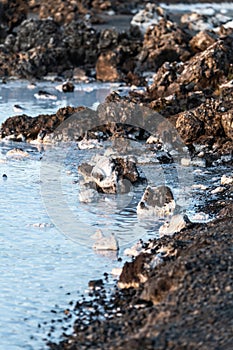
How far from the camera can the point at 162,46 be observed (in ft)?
67.5

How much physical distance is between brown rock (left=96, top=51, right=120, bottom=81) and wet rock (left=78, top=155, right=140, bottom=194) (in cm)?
975

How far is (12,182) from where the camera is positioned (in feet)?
33.6

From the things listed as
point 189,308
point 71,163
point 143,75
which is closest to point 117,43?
point 143,75

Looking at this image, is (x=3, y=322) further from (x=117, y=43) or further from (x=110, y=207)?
(x=117, y=43)

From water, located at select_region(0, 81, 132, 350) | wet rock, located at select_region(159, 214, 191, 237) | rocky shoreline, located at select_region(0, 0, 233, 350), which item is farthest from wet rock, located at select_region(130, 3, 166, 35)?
wet rock, located at select_region(159, 214, 191, 237)

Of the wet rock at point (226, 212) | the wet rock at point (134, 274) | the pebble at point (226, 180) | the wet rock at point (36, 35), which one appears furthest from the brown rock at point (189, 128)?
the wet rock at point (36, 35)

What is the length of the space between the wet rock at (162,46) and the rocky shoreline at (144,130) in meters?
0.03

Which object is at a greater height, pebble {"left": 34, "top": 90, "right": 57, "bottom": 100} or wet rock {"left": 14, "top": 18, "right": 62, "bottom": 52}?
wet rock {"left": 14, "top": 18, "right": 62, "bottom": 52}

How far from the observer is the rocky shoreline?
541 cm

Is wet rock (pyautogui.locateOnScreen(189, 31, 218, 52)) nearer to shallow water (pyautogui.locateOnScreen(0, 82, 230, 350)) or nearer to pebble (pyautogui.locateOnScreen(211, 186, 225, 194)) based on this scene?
shallow water (pyautogui.locateOnScreen(0, 82, 230, 350))

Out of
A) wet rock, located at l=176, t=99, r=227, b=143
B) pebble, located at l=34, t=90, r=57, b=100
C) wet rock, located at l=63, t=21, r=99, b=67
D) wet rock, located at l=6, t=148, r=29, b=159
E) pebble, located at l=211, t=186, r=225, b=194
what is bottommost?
wet rock, located at l=6, t=148, r=29, b=159

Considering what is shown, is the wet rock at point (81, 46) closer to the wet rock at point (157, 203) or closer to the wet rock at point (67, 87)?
the wet rock at point (67, 87)

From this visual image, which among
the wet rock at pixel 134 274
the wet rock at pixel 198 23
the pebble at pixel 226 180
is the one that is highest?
the wet rock at pixel 198 23

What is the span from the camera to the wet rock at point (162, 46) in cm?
2009
